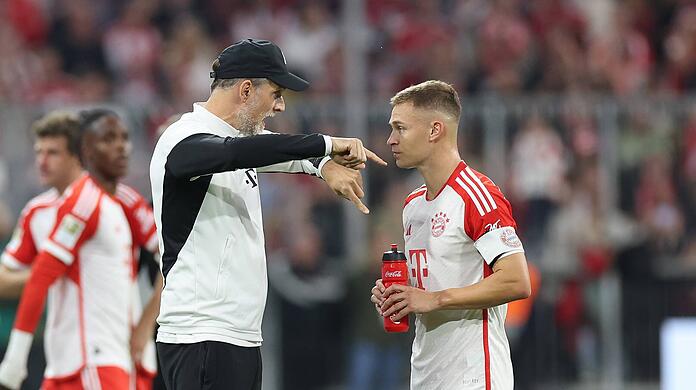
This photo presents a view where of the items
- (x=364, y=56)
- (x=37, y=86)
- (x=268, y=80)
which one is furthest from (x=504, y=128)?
(x=268, y=80)

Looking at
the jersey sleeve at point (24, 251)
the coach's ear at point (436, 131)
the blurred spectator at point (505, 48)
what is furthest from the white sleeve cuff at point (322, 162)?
the blurred spectator at point (505, 48)

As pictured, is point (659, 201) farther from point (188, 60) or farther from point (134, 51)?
point (134, 51)

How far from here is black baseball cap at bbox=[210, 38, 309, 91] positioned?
18.8 ft

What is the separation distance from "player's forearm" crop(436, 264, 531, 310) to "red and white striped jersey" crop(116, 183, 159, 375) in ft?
8.39

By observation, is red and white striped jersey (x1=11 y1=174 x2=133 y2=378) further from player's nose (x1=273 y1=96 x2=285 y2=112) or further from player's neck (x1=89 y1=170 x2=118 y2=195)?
player's nose (x1=273 y1=96 x2=285 y2=112)

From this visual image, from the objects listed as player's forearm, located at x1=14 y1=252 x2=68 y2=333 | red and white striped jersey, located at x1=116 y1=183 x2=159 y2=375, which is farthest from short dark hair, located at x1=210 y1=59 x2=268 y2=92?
red and white striped jersey, located at x1=116 y1=183 x2=159 y2=375

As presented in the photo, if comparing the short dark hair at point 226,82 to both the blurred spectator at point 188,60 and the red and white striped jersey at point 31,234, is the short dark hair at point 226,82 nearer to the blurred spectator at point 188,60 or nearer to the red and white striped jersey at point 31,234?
the red and white striped jersey at point 31,234

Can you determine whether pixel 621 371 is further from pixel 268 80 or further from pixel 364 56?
pixel 268 80

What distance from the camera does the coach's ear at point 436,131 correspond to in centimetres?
606

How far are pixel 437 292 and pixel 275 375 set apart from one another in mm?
7295

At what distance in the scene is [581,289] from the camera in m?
13.0

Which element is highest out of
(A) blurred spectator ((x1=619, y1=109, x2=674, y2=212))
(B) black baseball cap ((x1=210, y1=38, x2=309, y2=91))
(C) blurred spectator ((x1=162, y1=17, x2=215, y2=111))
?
(C) blurred spectator ((x1=162, y1=17, x2=215, y2=111))

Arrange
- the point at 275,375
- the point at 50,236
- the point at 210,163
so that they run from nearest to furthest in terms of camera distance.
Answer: the point at 210,163, the point at 50,236, the point at 275,375

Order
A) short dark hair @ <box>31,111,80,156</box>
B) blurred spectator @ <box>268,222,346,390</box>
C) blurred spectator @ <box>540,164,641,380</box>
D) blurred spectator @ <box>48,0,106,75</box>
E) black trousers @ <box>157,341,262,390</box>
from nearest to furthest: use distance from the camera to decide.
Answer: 1. black trousers @ <box>157,341,262,390</box>
2. short dark hair @ <box>31,111,80,156</box>
3. blurred spectator @ <box>268,222,346,390</box>
4. blurred spectator @ <box>540,164,641,380</box>
5. blurred spectator @ <box>48,0,106,75</box>
